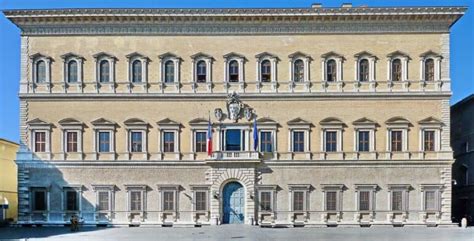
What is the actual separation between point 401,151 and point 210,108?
12.7 meters

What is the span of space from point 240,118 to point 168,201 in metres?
7.14

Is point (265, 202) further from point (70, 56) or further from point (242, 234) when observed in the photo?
point (70, 56)

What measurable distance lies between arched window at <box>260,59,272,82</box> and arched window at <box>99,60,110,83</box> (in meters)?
10.2

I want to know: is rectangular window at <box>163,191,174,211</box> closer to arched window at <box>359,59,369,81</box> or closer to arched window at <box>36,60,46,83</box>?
arched window at <box>36,60,46,83</box>

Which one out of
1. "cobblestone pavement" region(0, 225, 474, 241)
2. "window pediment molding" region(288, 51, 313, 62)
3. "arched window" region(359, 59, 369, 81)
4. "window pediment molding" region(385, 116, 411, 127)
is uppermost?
"window pediment molding" region(288, 51, 313, 62)

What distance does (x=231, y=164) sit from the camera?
34250 millimetres

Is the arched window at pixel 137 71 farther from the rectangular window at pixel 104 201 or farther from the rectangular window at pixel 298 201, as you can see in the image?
the rectangular window at pixel 298 201

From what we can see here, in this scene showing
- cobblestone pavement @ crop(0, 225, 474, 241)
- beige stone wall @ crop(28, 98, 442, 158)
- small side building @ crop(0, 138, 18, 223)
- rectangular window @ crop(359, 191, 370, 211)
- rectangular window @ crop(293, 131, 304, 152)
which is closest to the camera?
cobblestone pavement @ crop(0, 225, 474, 241)

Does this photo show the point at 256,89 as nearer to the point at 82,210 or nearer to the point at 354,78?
the point at 354,78

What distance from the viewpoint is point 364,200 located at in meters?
34.2

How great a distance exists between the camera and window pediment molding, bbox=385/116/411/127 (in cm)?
3422

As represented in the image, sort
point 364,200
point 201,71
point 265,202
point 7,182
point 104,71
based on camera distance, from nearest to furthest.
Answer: point 364,200 < point 265,202 < point 201,71 < point 104,71 < point 7,182

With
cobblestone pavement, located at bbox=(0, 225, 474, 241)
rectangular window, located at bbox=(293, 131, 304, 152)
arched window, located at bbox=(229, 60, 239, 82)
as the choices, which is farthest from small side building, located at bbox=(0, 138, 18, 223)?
rectangular window, located at bbox=(293, 131, 304, 152)

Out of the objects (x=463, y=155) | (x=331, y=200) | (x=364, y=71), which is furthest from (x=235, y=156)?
(x=463, y=155)
